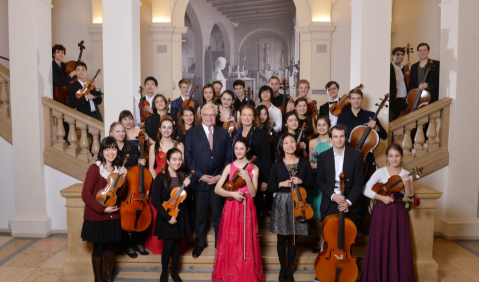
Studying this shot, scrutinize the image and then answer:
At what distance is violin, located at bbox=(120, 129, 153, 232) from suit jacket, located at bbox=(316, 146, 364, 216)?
162 centimetres

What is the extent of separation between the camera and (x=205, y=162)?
3914mm

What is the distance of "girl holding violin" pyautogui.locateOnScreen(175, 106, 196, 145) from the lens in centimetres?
417

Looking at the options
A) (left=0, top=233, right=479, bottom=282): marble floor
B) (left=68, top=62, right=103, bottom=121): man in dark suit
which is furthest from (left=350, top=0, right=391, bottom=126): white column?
(left=68, top=62, right=103, bottom=121): man in dark suit

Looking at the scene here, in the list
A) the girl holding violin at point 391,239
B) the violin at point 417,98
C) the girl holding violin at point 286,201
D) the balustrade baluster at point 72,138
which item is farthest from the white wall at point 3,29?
the violin at point 417,98

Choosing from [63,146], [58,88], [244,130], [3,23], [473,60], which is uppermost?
[3,23]

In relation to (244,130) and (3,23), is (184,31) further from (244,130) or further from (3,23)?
(244,130)

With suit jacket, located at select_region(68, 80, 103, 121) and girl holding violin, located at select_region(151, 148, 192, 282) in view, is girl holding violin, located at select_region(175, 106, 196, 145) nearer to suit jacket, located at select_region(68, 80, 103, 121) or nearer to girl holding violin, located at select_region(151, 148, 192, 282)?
girl holding violin, located at select_region(151, 148, 192, 282)

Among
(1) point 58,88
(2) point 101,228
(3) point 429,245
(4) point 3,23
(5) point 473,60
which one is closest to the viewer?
(2) point 101,228

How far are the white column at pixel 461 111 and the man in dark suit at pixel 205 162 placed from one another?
303 cm

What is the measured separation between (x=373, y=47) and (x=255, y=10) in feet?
15.0

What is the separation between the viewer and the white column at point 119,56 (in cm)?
454

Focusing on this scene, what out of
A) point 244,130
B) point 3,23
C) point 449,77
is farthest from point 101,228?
point 3,23

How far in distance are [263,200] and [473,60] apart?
3.15 metres

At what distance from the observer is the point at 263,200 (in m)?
4.70
